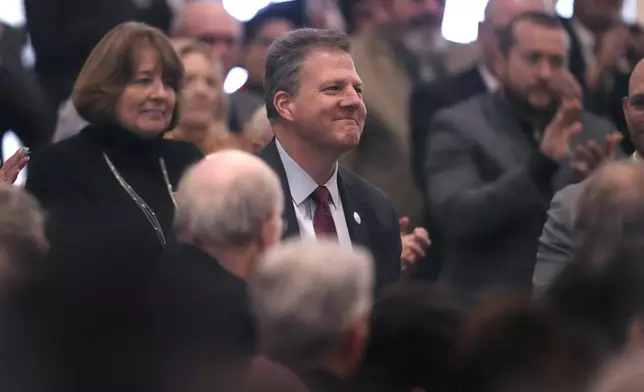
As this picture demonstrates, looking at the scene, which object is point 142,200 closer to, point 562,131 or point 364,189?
point 364,189

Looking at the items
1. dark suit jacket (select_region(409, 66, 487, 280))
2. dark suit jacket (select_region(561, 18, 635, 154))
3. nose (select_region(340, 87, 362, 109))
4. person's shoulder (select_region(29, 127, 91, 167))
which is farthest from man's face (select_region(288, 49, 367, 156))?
dark suit jacket (select_region(561, 18, 635, 154))

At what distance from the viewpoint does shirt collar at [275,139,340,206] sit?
4141mm

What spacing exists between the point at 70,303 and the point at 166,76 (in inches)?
81.6

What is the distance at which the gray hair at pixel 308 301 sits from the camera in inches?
109

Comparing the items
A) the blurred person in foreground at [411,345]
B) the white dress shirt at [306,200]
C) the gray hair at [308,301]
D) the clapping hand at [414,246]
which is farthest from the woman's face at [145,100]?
the blurred person in foreground at [411,345]

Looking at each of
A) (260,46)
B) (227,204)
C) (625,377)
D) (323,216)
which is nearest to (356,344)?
(227,204)

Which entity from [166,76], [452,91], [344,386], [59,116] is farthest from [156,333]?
[452,91]

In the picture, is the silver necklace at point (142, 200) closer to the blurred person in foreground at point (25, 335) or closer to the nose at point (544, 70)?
the blurred person in foreground at point (25, 335)

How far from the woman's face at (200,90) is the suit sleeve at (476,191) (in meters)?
0.85

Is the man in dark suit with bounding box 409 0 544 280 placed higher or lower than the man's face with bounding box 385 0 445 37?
lower

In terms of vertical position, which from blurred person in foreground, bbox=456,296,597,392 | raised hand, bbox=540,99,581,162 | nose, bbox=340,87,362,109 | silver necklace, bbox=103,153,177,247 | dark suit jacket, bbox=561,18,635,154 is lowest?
dark suit jacket, bbox=561,18,635,154

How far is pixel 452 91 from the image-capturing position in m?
5.57

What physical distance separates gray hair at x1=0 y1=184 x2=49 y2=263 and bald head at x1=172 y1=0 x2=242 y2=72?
7.84ft

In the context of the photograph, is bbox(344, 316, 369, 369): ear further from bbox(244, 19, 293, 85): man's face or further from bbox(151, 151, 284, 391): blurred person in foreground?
bbox(244, 19, 293, 85): man's face
